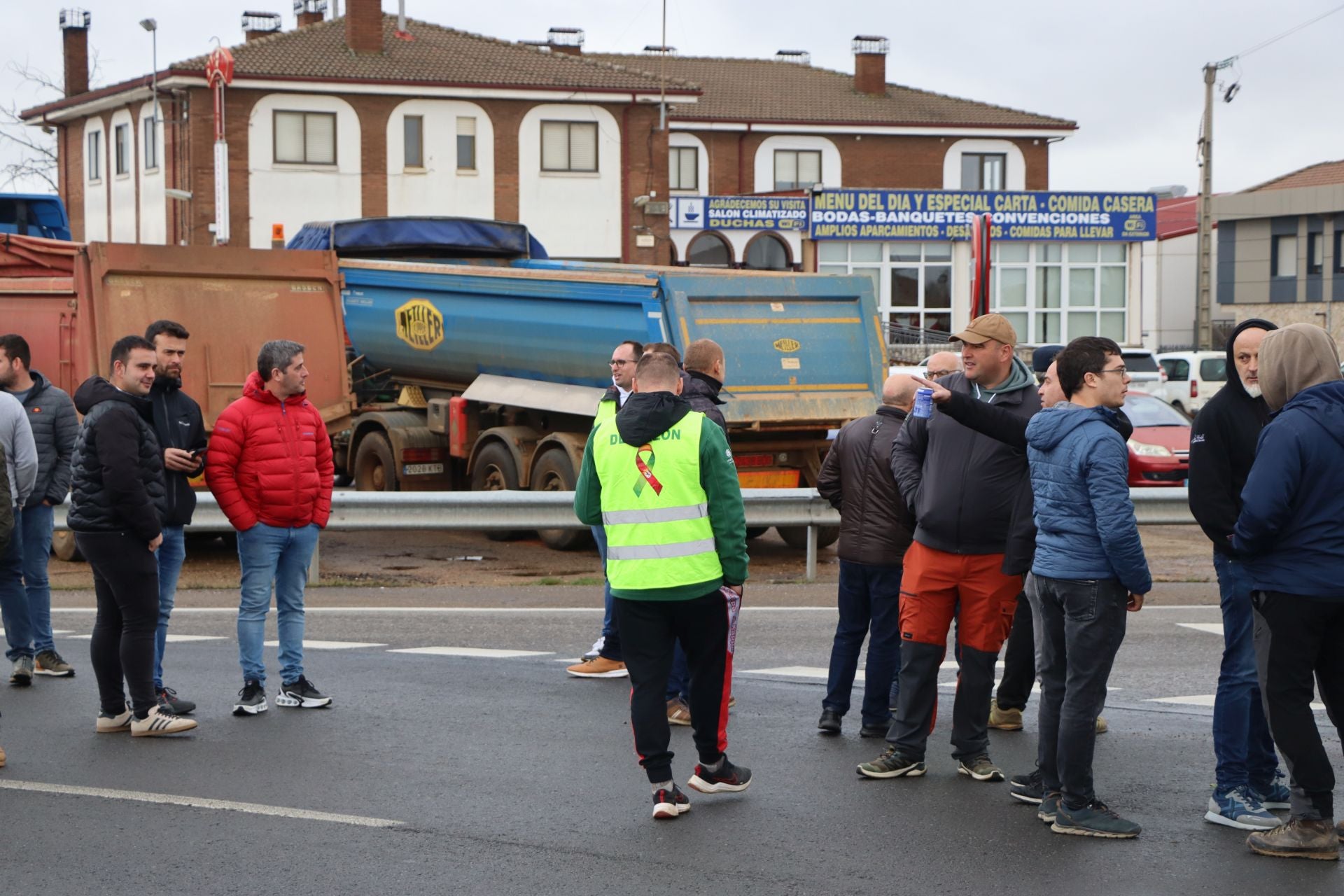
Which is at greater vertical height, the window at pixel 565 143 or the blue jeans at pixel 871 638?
the window at pixel 565 143

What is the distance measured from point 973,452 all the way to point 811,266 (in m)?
44.8

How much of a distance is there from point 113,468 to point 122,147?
44094mm

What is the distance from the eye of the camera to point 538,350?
1670cm

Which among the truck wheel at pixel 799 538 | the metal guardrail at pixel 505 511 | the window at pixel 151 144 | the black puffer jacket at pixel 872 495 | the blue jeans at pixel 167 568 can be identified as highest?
the window at pixel 151 144

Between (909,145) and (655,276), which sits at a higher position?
(909,145)

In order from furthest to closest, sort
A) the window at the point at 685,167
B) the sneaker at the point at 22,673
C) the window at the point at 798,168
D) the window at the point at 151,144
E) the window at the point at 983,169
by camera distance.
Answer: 1. the window at the point at 983,169
2. the window at the point at 798,168
3. the window at the point at 685,167
4. the window at the point at 151,144
5. the sneaker at the point at 22,673

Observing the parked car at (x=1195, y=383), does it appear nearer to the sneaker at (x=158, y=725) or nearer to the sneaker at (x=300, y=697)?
the sneaker at (x=300, y=697)

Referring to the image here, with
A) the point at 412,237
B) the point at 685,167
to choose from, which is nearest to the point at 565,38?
the point at 685,167

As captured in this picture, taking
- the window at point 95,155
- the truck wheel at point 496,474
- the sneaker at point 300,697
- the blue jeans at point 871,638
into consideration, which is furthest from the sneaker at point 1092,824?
the window at point 95,155

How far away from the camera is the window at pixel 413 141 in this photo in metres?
46.7

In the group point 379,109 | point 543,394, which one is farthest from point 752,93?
point 543,394

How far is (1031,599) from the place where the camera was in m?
6.53

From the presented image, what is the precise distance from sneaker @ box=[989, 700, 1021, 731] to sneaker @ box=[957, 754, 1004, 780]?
1.03 m

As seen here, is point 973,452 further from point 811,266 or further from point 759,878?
point 811,266
